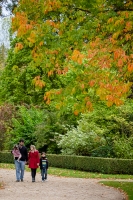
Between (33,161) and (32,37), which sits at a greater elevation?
(32,37)

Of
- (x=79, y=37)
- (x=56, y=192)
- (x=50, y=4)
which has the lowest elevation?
(x=56, y=192)

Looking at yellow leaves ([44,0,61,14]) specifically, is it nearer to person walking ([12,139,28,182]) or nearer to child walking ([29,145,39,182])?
child walking ([29,145,39,182])

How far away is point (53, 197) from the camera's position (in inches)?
577

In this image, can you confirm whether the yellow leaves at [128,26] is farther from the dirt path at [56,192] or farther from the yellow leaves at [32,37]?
the dirt path at [56,192]

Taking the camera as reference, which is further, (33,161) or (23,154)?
(23,154)

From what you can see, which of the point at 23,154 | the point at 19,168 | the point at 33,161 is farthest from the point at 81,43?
the point at 19,168

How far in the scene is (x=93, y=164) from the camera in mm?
28250

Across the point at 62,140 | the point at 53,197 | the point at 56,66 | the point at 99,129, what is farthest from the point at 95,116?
the point at 56,66

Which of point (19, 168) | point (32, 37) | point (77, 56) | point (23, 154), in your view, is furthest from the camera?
point (23, 154)

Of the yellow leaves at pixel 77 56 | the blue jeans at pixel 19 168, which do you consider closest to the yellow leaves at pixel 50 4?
the yellow leaves at pixel 77 56

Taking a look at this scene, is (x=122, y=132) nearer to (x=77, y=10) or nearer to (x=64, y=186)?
(x=64, y=186)

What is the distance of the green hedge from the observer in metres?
26.7

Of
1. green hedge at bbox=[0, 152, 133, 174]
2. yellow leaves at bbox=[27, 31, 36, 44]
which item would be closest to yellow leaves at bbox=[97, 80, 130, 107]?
yellow leaves at bbox=[27, 31, 36, 44]

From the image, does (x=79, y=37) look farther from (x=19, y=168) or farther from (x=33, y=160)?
(x=19, y=168)
